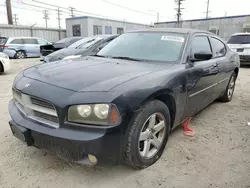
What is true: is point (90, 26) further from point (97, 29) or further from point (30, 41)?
point (30, 41)

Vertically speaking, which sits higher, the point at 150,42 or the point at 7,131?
the point at 150,42

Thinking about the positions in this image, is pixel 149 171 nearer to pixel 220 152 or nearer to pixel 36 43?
pixel 220 152

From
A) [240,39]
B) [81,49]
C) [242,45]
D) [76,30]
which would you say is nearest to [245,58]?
[242,45]

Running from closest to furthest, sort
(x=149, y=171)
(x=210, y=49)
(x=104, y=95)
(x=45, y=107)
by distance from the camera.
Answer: (x=104, y=95) → (x=45, y=107) → (x=149, y=171) → (x=210, y=49)

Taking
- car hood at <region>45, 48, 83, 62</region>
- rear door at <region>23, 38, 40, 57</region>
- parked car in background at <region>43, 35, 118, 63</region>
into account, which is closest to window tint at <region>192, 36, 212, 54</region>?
parked car in background at <region>43, 35, 118, 63</region>

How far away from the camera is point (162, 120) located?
250 centimetres

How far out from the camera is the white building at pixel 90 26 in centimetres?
2611

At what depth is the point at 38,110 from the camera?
2.10 m

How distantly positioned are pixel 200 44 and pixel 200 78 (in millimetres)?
653

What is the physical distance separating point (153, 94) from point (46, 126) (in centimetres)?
107

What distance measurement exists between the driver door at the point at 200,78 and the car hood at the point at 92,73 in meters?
0.61

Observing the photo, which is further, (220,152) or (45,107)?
(220,152)

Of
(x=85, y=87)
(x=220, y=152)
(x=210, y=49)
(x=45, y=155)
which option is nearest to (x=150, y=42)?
(x=210, y=49)


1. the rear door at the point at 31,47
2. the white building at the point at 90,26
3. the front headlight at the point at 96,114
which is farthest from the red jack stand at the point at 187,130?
the white building at the point at 90,26
